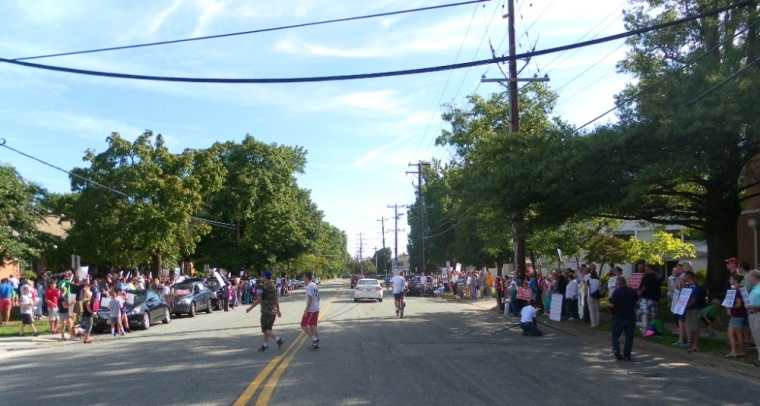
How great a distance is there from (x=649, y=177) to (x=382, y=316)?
42.0 ft

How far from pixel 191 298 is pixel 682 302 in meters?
20.7

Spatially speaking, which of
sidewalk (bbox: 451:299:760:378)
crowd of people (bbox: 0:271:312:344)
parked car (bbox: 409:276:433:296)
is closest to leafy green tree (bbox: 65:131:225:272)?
crowd of people (bbox: 0:271:312:344)

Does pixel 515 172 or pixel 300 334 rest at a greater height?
pixel 515 172

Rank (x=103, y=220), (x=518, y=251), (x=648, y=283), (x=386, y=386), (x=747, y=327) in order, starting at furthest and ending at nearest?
(x=103, y=220) → (x=518, y=251) → (x=648, y=283) → (x=747, y=327) → (x=386, y=386)

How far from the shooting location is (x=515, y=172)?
21.1m

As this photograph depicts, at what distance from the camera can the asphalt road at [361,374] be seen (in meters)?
9.60

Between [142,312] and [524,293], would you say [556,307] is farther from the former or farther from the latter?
[142,312]

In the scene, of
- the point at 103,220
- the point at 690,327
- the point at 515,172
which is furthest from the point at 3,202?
the point at 690,327

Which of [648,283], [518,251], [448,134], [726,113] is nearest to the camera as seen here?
[726,113]

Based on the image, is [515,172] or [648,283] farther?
[515,172]

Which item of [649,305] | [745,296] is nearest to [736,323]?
[745,296]

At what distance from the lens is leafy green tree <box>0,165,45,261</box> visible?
1036 inches

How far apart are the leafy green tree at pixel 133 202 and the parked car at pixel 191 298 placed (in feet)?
15.6

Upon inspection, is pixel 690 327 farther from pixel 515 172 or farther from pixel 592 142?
pixel 515 172
